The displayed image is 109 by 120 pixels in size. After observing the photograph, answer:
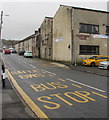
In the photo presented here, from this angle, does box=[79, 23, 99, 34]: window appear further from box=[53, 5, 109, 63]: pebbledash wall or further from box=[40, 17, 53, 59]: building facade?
box=[40, 17, 53, 59]: building facade

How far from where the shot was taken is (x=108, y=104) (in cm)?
592

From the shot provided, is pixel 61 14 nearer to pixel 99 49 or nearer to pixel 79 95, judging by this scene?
pixel 99 49

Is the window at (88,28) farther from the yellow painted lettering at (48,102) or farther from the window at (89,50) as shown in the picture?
the yellow painted lettering at (48,102)

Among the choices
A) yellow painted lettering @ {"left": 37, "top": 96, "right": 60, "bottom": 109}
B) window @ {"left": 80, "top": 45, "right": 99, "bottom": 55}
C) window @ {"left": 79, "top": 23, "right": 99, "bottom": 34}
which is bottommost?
yellow painted lettering @ {"left": 37, "top": 96, "right": 60, "bottom": 109}

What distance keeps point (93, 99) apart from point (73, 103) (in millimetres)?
1039

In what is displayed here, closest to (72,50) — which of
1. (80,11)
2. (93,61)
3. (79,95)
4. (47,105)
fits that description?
(93,61)

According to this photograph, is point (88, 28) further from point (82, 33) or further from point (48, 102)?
point (48, 102)

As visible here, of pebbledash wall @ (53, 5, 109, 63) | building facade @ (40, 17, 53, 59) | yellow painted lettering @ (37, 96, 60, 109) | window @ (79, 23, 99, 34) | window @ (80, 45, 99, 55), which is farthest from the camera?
building facade @ (40, 17, 53, 59)

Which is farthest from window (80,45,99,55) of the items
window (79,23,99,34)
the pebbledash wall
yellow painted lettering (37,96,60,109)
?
yellow painted lettering (37,96,60,109)

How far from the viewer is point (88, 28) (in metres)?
25.1

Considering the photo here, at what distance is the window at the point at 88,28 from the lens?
24.7m

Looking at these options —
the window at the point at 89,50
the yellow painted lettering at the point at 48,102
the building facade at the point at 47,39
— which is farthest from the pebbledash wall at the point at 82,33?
the yellow painted lettering at the point at 48,102

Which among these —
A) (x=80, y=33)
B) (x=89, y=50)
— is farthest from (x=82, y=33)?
(x=89, y=50)

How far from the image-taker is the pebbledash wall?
23984 millimetres
